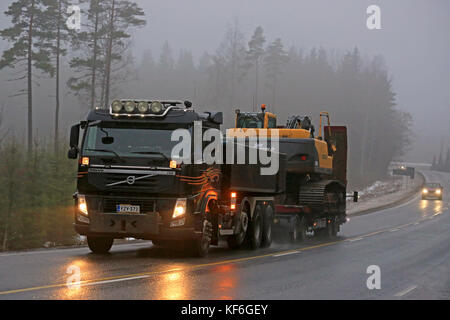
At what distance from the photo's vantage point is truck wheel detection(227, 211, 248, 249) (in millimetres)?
16719

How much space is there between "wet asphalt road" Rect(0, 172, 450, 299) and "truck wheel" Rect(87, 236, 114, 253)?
241 mm

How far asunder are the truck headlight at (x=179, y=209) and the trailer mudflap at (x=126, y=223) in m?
0.36

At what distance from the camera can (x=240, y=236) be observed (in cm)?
1675

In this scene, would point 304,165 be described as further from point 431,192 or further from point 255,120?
point 431,192

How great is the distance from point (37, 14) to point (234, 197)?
37.7 m

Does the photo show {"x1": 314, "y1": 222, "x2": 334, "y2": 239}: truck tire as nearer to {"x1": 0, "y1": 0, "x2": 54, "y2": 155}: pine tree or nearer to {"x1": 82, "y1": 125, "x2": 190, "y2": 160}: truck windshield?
{"x1": 82, "y1": 125, "x2": 190, "y2": 160}: truck windshield

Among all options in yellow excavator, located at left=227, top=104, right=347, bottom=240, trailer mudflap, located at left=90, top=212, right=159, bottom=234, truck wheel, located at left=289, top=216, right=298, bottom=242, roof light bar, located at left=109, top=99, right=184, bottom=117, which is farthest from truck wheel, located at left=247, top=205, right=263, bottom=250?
roof light bar, located at left=109, top=99, right=184, bottom=117

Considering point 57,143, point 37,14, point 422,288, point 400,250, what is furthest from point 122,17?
point 422,288

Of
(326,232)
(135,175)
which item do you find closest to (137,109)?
(135,175)

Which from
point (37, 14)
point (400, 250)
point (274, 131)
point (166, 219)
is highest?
point (37, 14)

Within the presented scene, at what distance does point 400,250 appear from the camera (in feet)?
62.0

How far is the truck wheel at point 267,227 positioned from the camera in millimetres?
18406

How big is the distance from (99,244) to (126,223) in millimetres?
1792
